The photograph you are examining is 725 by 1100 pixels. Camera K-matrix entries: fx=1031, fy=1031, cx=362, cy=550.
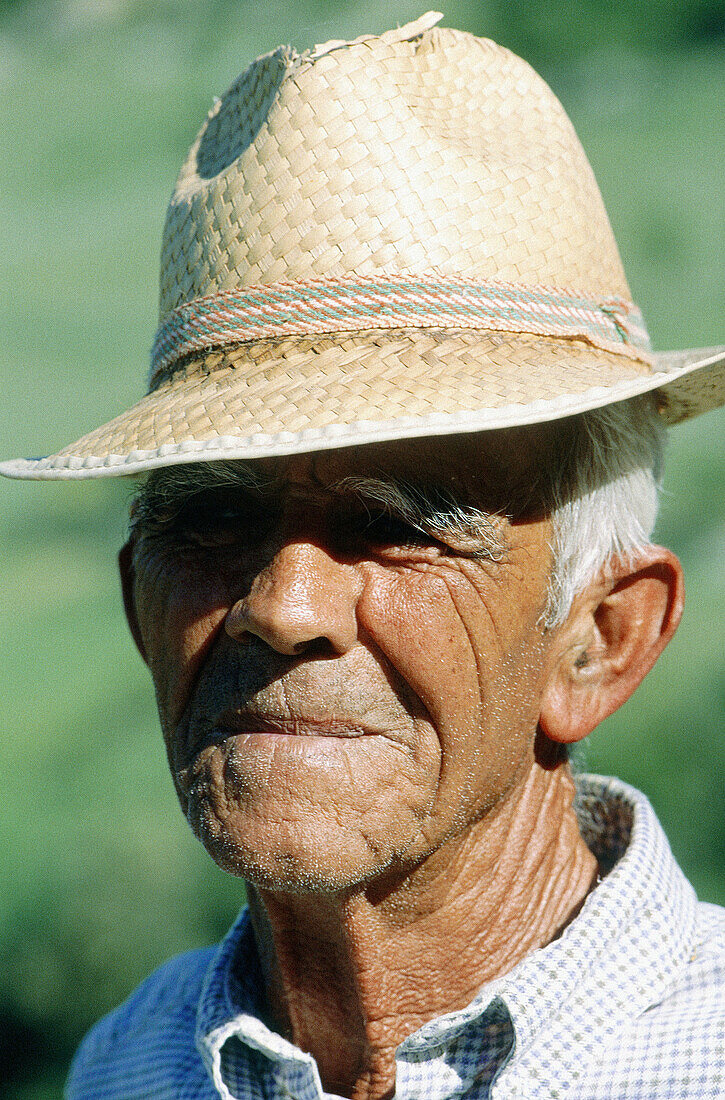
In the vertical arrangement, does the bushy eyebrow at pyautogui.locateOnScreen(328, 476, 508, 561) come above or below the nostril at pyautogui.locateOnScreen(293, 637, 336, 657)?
above

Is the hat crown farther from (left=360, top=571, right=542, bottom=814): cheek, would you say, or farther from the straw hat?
(left=360, top=571, right=542, bottom=814): cheek

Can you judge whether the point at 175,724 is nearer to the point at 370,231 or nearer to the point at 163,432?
the point at 163,432

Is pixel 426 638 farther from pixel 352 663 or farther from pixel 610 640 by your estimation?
pixel 610 640

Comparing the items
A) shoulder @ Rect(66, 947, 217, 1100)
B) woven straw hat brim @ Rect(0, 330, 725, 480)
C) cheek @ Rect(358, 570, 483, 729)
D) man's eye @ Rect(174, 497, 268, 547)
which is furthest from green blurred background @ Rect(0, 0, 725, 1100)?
woven straw hat brim @ Rect(0, 330, 725, 480)

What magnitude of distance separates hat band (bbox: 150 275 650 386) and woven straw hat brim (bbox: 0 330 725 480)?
0.02 meters

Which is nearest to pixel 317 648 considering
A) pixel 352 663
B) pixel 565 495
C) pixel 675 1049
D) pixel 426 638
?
pixel 352 663

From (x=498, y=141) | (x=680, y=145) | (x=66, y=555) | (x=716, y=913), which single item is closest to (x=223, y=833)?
(x=716, y=913)

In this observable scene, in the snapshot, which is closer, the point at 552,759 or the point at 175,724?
the point at 175,724

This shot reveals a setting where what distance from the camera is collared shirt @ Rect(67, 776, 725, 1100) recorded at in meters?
1.58

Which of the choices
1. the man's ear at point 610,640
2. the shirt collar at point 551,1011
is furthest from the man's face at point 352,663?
the shirt collar at point 551,1011

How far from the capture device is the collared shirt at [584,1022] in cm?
158

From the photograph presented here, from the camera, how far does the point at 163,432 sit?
64.5 inches

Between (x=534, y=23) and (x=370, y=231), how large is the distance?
4.05 metres

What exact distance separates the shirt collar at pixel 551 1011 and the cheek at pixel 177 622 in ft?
2.09
